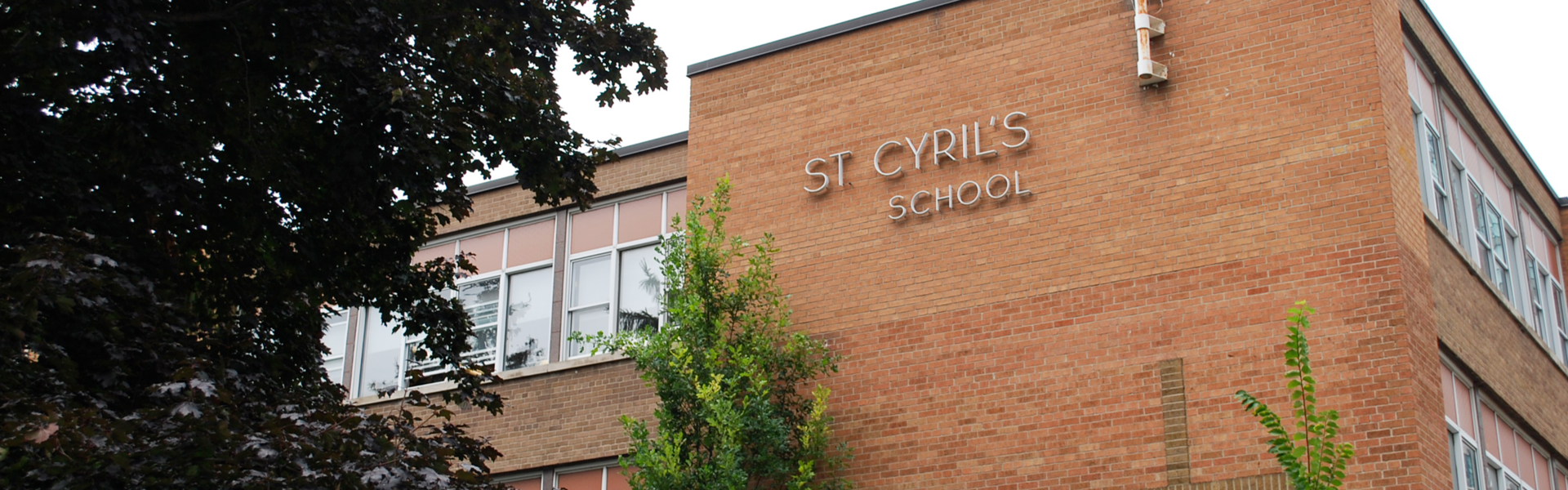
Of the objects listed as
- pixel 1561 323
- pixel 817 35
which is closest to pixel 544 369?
pixel 817 35

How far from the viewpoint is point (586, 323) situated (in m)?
20.5

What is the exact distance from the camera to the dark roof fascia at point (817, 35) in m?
17.9

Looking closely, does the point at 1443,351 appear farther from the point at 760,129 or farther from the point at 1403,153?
the point at 760,129

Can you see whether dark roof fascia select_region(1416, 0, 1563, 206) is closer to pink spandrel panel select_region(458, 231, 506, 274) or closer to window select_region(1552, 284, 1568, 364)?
window select_region(1552, 284, 1568, 364)

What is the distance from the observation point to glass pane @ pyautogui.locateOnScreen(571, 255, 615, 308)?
20469 millimetres

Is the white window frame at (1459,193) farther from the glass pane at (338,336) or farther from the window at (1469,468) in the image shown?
the glass pane at (338,336)

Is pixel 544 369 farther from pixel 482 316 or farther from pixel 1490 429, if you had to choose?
pixel 1490 429

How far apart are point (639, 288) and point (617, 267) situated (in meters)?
0.47

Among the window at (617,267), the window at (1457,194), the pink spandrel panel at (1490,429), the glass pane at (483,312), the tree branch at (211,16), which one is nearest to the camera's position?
the tree branch at (211,16)

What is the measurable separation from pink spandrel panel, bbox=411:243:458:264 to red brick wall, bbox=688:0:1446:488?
6.33m

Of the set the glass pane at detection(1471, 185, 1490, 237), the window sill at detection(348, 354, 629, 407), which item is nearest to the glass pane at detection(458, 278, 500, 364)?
the window sill at detection(348, 354, 629, 407)

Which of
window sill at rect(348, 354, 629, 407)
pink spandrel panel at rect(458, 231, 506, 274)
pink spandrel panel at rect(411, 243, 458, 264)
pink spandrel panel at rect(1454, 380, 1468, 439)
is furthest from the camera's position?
pink spandrel panel at rect(411, 243, 458, 264)

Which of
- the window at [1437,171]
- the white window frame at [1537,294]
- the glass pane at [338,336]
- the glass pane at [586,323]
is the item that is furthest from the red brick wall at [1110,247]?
the glass pane at [338,336]

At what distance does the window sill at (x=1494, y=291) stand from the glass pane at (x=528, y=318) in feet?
36.3
